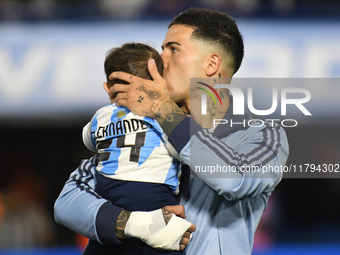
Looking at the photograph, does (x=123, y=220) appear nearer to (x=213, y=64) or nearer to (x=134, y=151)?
(x=134, y=151)

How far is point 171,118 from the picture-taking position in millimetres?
1201

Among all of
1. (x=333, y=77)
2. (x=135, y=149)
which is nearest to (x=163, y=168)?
(x=135, y=149)

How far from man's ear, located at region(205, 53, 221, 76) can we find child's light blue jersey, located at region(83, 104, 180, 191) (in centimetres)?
53

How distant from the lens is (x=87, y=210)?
3.89 ft

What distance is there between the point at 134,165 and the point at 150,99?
245 millimetres

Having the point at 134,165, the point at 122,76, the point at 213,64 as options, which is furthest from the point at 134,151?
the point at 213,64

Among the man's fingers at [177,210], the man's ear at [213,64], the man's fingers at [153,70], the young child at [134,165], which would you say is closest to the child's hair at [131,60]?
the man's fingers at [153,70]

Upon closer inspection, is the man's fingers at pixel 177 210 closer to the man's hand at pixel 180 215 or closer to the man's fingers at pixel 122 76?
the man's hand at pixel 180 215

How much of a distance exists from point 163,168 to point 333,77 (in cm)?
242

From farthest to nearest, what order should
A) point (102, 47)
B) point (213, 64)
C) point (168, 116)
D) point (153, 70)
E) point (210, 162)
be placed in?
point (102, 47) < point (213, 64) < point (153, 70) < point (168, 116) < point (210, 162)

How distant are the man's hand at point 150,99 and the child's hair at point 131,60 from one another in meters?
0.03

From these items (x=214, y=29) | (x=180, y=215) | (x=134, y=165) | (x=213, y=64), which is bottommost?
(x=180, y=215)

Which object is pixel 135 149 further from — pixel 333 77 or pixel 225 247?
pixel 333 77

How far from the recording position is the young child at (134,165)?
1.16 m
